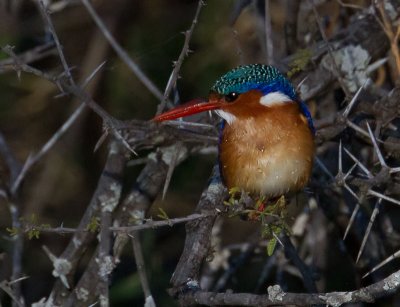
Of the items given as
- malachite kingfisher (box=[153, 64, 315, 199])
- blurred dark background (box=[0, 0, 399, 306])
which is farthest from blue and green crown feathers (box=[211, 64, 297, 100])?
blurred dark background (box=[0, 0, 399, 306])

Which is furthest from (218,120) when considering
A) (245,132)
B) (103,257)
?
(103,257)

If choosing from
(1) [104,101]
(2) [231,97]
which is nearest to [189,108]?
(2) [231,97]

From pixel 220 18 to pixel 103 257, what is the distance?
92.2 inches

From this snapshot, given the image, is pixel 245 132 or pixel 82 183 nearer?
pixel 245 132

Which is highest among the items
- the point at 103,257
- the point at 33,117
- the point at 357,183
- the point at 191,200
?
the point at 357,183

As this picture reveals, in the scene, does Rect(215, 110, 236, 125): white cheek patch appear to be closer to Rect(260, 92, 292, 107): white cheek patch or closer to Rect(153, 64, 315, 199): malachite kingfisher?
Rect(153, 64, 315, 199): malachite kingfisher

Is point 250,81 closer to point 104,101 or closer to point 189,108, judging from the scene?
point 189,108

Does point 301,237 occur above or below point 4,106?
below

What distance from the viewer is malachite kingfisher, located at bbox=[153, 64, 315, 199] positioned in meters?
2.94

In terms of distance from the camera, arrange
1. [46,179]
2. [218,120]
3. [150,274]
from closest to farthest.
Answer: [218,120]
[150,274]
[46,179]

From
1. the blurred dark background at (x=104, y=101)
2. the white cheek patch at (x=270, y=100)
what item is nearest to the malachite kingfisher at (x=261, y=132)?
the white cheek patch at (x=270, y=100)

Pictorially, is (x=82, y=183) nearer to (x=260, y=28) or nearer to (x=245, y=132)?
(x=260, y=28)

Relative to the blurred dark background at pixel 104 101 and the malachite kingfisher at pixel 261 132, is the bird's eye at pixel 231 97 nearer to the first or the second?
the malachite kingfisher at pixel 261 132

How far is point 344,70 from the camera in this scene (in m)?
3.74
